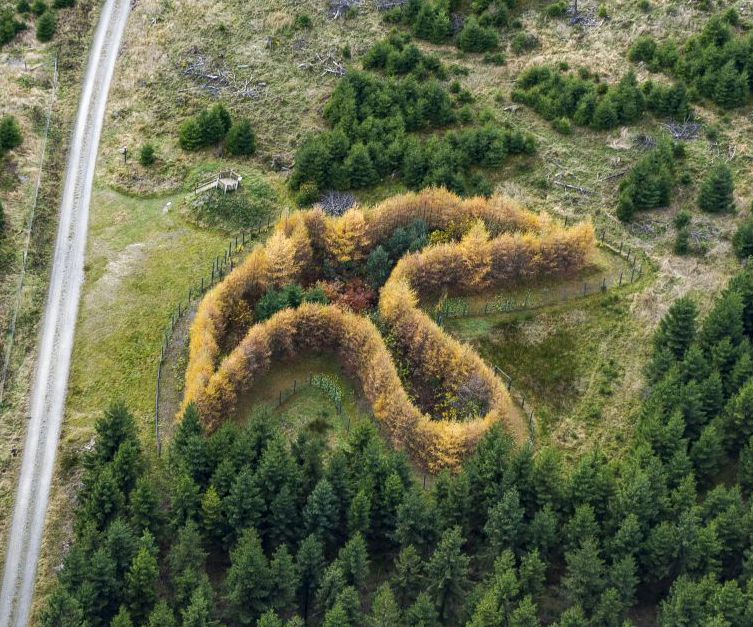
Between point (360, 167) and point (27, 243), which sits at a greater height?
point (360, 167)

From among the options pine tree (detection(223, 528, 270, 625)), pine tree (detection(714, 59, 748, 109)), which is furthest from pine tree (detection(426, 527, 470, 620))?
pine tree (detection(714, 59, 748, 109))

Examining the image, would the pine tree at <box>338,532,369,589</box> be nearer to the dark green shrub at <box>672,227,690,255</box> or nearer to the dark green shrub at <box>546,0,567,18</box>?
the dark green shrub at <box>672,227,690,255</box>

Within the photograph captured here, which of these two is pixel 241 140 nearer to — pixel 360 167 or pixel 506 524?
pixel 360 167

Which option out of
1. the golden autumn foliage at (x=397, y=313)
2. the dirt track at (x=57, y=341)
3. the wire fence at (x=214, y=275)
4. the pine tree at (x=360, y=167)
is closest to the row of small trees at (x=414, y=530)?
the golden autumn foliage at (x=397, y=313)

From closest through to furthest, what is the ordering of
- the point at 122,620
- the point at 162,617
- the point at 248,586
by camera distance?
the point at 122,620, the point at 162,617, the point at 248,586

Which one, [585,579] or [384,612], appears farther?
[585,579]

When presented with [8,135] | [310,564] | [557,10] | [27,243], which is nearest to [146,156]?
[8,135]

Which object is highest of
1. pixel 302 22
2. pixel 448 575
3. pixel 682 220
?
pixel 302 22

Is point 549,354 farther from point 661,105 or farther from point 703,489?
point 661,105
